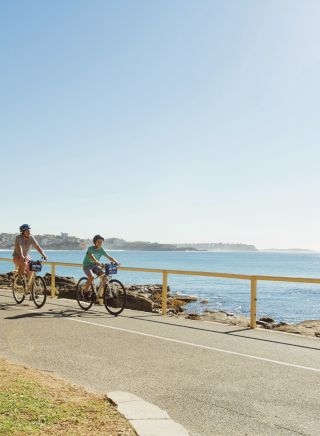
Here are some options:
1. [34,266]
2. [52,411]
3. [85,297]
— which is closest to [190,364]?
[52,411]

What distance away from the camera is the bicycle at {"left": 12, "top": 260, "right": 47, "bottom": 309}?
14.0m

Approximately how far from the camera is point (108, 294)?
13359 mm

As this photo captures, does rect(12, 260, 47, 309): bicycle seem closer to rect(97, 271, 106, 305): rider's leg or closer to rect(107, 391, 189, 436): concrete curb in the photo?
rect(97, 271, 106, 305): rider's leg

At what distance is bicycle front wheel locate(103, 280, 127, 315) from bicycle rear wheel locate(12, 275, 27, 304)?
8.52ft

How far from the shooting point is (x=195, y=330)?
35.3 feet

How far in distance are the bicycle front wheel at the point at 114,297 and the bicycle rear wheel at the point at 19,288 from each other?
260 cm

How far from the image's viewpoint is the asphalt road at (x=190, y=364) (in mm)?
5141

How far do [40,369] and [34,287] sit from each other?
24.4 feet

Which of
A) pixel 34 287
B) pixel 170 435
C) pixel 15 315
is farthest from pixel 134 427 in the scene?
pixel 34 287

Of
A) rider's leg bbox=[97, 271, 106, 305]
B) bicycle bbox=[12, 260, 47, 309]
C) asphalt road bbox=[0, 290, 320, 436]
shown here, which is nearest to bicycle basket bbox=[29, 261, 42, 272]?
bicycle bbox=[12, 260, 47, 309]

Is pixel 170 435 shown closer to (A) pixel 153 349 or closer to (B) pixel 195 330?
(A) pixel 153 349

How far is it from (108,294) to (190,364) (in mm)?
6192

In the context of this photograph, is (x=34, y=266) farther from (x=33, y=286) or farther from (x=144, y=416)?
(x=144, y=416)

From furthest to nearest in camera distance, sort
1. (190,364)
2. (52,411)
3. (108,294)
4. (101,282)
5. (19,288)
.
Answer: (19,288)
(101,282)
(108,294)
(190,364)
(52,411)
